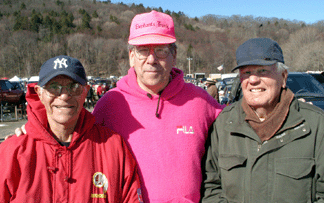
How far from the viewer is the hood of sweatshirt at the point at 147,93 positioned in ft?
8.34

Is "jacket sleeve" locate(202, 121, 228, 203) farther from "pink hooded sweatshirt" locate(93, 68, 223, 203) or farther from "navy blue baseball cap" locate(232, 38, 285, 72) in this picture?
"navy blue baseball cap" locate(232, 38, 285, 72)

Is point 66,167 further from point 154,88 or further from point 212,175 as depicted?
point 212,175

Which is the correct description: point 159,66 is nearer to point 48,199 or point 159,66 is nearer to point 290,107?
point 290,107

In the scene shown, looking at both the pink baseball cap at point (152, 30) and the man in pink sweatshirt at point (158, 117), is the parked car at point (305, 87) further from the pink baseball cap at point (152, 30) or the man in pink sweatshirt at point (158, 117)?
the pink baseball cap at point (152, 30)

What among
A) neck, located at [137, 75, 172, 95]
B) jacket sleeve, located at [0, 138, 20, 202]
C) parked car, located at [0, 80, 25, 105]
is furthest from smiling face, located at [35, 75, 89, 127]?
parked car, located at [0, 80, 25, 105]

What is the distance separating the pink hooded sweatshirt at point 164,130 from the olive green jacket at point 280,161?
31 centimetres

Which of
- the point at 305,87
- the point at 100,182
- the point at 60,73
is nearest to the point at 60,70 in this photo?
the point at 60,73

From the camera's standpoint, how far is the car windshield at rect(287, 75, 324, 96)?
480cm

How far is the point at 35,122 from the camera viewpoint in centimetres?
206

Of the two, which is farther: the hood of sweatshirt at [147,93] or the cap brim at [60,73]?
the hood of sweatshirt at [147,93]

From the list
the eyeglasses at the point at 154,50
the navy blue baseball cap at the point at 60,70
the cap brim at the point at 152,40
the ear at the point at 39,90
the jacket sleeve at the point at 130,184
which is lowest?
the jacket sleeve at the point at 130,184

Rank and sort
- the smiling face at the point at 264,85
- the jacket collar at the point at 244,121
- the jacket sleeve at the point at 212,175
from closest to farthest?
the jacket collar at the point at 244,121
the smiling face at the point at 264,85
the jacket sleeve at the point at 212,175

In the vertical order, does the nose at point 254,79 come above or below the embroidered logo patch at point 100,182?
above

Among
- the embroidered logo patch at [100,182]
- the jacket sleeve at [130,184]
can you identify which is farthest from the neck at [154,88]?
the embroidered logo patch at [100,182]
